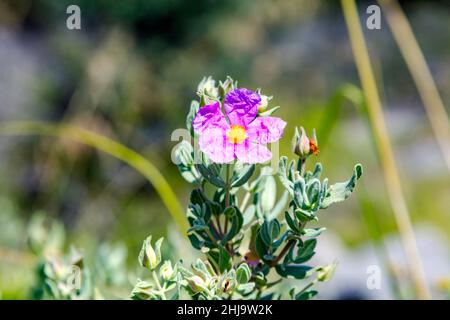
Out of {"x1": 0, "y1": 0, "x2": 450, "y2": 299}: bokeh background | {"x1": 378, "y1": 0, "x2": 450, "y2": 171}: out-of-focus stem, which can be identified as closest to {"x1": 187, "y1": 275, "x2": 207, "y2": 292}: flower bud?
{"x1": 378, "y1": 0, "x2": 450, "y2": 171}: out-of-focus stem

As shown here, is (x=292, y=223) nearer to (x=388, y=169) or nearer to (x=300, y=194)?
(x=300, y=194)

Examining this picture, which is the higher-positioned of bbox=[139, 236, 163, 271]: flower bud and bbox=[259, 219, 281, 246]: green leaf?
bbox=[259, 219, 281, 246]: green leaf

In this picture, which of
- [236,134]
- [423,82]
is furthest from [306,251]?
[423,82]

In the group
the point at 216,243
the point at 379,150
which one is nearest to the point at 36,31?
the point at 379,150

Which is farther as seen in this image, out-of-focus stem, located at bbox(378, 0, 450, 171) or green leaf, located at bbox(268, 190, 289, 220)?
out-of-focus stem, located at bbox(378, 0, 450, 171)

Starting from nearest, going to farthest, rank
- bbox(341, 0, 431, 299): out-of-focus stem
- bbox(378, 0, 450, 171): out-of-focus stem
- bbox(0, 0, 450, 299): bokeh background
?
bbox(341, 0, 431, 299): out-of-focus stem, bbox(378, 0, 450, 171): out-of-focus stem, bbox(0, 0, 450, 299): bokeh background

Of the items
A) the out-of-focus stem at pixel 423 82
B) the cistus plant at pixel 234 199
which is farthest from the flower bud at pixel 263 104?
the out-of-focus stem at pixel 423 82

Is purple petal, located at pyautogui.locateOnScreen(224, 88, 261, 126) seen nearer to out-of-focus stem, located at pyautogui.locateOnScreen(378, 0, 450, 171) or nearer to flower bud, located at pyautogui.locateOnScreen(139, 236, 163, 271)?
flower bud, located at pyautogui.locateOnScreen(139, 236, 163, 271)

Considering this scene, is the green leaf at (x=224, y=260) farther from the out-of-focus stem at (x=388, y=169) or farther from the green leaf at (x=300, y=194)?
the out-of-focus stem at (x=388, y=169)
